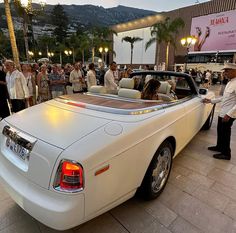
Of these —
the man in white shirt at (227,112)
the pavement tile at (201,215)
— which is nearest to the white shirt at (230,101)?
the man in white shirt at (227,112)

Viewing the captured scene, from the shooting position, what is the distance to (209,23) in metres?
31.5

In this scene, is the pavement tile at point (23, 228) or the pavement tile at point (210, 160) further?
the pavement tile at point (210, 160)

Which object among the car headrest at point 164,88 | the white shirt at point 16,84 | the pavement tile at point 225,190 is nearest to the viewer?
the pavement tile at point 225,190

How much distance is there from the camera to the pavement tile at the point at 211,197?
226cm

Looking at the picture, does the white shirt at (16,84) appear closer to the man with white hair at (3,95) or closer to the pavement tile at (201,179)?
the man with white hair at (3,95)

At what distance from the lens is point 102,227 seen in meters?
1.91

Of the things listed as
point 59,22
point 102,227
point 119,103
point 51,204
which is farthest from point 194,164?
point 59,22

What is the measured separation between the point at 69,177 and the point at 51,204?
0.80 feet

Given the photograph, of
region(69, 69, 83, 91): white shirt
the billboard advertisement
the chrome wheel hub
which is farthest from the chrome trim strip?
the billboard advertisement

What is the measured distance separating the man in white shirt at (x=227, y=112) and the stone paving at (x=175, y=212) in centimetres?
56

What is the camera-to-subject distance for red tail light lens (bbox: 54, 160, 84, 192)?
1404mm

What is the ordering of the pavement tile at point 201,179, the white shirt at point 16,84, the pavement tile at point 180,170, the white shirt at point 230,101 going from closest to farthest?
the pavement tile at point 201,179 < the pavement tile at point 180,170 < the white shirt at point 230,101 < the white shirt at point 16,84

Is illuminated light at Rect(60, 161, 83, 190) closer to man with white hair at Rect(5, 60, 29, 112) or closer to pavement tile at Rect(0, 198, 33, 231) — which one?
pavement tile at Rect(0, 198, 33, 231)

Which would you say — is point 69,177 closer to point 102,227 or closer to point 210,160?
point 102,227
